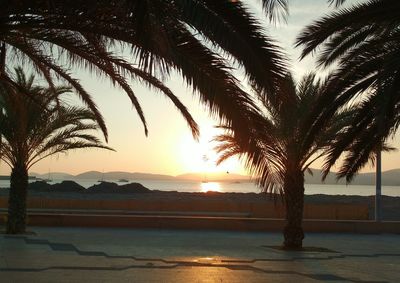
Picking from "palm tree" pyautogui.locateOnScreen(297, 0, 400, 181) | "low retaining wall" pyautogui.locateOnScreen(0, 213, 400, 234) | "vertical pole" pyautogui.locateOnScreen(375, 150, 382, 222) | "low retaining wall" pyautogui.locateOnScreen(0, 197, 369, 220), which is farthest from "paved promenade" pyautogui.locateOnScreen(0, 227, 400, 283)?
"low retaining wall" pyautogui.locateOnScreen(0, 197, 369, 220)

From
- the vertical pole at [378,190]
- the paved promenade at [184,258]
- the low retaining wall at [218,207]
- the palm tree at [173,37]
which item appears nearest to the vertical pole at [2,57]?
the palm tree at [173,37]

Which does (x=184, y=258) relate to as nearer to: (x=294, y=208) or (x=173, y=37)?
(x=294, y=208)

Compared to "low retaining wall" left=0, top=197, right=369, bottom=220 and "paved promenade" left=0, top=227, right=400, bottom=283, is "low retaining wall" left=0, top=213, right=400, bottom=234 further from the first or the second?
"low retaining wall" left=0, top=197, right=369, bottom=220

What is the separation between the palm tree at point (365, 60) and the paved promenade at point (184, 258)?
8.13 ft

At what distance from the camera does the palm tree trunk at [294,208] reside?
1573cm

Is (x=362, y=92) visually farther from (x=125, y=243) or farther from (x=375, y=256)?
(x=125, y=243)

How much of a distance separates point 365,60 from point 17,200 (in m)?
10.7

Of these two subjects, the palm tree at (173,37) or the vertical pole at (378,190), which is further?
the vertical pole at (378,190)

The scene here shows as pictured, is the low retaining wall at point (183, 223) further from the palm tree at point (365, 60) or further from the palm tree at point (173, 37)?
the palm tree at point (173, 37)

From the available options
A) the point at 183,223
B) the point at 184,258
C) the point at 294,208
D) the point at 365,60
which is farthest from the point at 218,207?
the point at 365,60

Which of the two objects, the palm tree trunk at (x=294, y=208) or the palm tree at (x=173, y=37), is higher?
the palm tree at (x=173, y=37)

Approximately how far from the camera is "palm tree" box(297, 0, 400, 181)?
28.4 ft

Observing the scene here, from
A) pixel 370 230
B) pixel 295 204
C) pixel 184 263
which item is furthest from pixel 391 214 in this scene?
pixel 184 263

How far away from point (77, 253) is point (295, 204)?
18.8 feet
